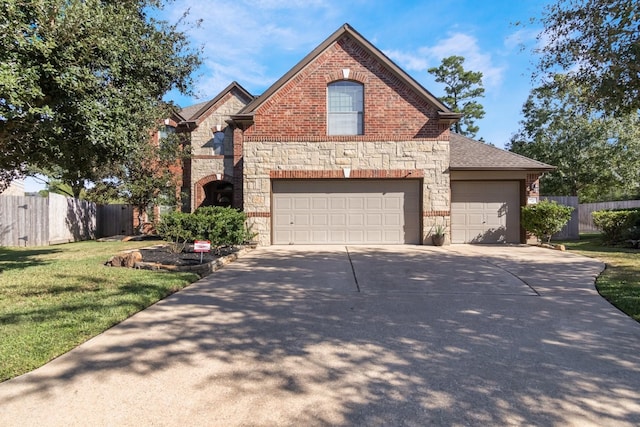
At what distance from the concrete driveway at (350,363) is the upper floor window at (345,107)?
843cm

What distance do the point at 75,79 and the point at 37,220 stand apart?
12371 mm

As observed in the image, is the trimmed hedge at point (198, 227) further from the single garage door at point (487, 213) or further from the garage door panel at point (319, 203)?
the single garage door at point (487, 213)

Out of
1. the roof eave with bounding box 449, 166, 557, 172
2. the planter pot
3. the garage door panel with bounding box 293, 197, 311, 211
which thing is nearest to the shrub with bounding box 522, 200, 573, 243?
the roof eave with bounding box 449, 166, 557, 172

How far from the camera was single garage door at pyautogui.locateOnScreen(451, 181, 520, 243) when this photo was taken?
14.2m

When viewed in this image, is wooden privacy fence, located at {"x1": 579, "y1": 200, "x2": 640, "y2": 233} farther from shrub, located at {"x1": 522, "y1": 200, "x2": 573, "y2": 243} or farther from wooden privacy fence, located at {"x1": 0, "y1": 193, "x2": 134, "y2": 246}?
wooden privacy fence, located at {"x1": 0, "y1": 193, "x2": 134, "y2": 246}

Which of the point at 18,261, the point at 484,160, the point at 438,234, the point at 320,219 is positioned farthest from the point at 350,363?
the point at 484,160

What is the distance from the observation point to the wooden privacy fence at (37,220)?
14.7 metres

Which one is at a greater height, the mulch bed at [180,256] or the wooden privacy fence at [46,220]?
the wooden privacy fence at [46,220]

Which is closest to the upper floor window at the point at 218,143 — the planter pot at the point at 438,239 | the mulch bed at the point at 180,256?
the mulch bed at the point at 180,256

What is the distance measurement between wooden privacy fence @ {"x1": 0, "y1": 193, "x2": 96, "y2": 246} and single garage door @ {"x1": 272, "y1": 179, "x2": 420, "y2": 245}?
1019 centimetres

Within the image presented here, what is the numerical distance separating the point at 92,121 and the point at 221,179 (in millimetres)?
13468

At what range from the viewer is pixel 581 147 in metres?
22.8

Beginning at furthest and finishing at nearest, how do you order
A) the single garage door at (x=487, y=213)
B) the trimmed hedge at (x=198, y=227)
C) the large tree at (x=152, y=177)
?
the large tree at (x=152, y=177)
the single garage door at (x=487, y=213)
the trimmed hedge at (x=198, y=227)

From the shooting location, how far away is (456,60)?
113 ft
